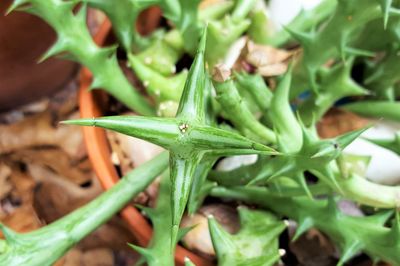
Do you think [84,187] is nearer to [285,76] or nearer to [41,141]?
[41,141]

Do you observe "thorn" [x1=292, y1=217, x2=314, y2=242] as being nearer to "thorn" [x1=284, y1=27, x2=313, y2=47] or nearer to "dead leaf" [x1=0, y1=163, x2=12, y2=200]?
"thorn" [x1=284, y1=27, x2=313, y2=47]

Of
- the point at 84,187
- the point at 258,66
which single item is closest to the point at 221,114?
the point at 258,66

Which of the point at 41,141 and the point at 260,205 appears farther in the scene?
the point at 41,141

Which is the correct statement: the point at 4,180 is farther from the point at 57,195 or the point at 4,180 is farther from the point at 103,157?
the point at 103,157

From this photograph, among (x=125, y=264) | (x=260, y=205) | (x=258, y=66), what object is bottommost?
(x=125, y=264)

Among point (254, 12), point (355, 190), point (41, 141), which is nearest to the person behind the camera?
point (355, 190)

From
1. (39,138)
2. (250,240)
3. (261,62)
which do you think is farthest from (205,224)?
(39,138)

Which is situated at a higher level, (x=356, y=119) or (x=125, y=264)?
(x=356, y=119)
